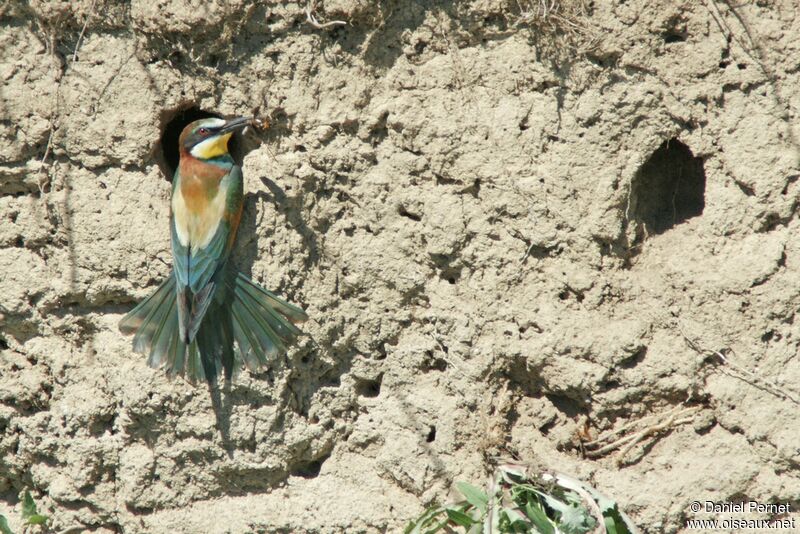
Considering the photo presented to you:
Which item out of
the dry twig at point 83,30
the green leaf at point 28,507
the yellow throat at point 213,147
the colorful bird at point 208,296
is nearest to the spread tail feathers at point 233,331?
the colorful bird at point 208,296

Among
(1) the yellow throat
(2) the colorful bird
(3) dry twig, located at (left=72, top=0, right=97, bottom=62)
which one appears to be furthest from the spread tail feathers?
(3) dry twig, located at (left=72, top=0, right=97, bottom=62)

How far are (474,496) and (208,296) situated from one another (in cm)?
87

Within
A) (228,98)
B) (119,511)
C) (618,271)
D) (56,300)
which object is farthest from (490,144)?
(119,511)

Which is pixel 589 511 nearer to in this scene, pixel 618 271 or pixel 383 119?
Answer: pixel 618 271

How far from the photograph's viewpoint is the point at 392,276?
2.57 meters

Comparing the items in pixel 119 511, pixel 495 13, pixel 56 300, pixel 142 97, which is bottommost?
pixel 119 511

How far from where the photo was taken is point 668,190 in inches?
103

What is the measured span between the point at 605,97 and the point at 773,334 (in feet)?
2.44

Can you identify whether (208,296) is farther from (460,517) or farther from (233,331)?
(460,517)

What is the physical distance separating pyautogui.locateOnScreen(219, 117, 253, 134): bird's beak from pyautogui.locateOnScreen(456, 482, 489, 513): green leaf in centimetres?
111

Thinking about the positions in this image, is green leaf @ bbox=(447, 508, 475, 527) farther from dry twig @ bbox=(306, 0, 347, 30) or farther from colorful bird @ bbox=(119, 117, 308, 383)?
dry twig @ bbox=(306, 0, 347, 30)

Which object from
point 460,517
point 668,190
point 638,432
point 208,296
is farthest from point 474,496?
point 668,190

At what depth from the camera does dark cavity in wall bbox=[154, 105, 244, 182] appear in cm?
265

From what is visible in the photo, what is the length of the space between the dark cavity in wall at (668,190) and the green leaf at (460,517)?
0.84 metres
